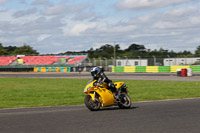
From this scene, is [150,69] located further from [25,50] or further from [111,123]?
[25,50]

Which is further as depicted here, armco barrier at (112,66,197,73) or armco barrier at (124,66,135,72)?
armco barrier at (124,66,135,72)

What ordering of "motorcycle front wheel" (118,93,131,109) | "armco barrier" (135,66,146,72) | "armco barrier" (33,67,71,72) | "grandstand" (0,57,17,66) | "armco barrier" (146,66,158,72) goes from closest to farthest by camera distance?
1. "motorcycle front wheel" (118,93,131,109)
2. "armco barrier" (146,66,158,72)
3. "armco barrier" (135,66,146,72)
4. "armco barrier" (33,67,71,72)
5. "grandstand" (0,57,17,66)

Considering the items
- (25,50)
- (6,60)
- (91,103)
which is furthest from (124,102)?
(25,50)

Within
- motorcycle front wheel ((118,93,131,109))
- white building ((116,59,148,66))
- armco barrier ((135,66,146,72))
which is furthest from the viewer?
white building ((116,59,148,66))

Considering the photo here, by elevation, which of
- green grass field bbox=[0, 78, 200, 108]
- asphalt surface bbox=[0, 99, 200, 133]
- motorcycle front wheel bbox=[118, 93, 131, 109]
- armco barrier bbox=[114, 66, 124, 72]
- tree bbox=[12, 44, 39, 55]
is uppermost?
Answer: tree bbox=[12, 44, 39, 55]

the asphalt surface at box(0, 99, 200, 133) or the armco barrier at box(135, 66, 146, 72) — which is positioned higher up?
the armco barrier at box(135, 66, 146, 72)

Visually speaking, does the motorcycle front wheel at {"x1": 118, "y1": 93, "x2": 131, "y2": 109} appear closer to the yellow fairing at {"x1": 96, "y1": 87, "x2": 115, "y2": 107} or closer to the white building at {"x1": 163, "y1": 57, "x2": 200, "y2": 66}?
the yellow fairing at {"x1": 96, "y1": 87, "x2": 115, "y2": 107}

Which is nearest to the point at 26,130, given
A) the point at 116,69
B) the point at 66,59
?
the point at 116,69

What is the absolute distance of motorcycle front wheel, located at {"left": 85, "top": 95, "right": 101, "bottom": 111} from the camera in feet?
35.0

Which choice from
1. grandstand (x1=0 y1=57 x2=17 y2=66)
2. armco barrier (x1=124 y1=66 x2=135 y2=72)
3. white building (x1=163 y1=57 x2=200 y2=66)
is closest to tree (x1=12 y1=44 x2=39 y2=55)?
grandstand (x1=0 y1=57 x2=17 y2=66)

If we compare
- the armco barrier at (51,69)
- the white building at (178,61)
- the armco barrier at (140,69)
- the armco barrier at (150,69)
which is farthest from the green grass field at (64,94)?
the armco barrier at (51,69)

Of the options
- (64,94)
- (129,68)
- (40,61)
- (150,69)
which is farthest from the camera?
(40,61)

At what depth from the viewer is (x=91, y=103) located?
1079 cm

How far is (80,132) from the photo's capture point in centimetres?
695
